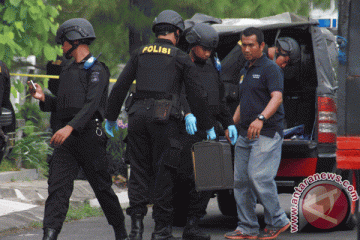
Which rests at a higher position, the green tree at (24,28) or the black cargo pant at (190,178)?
the green tree at (24,28)

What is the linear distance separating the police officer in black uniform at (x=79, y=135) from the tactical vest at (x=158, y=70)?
34cm

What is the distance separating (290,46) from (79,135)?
3.02 metres

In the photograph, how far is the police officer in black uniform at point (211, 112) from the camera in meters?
6.79

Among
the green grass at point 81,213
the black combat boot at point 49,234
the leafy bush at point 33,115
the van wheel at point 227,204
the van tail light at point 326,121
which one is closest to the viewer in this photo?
the black combat boot at point 49,234

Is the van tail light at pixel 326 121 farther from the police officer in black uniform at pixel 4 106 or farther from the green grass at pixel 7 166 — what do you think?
the green grass at pixel 7 166

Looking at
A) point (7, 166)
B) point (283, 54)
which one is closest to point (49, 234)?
point (283, 54)

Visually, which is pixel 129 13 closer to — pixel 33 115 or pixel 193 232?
pixel 33 115

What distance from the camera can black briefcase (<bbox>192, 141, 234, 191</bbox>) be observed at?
21.0 feet

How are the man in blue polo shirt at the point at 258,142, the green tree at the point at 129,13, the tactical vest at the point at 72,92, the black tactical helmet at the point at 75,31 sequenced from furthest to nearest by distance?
the green tree at the point at 129,13, the man in blue polo shirt at the point at 258,142, the black tactical helmet at the point at 75,31, the tactical vest at the point at 72,92

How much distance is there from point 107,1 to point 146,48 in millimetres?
9437

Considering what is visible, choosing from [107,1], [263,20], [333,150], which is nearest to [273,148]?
[333,150]

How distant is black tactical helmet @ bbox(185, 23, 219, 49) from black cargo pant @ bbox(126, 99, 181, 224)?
3.46 ft

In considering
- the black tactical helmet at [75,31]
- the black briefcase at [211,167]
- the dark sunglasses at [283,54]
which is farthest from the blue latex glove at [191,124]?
the dark sunglasses at [283,54]

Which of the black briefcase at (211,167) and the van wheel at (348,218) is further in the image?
the van wheel at (348,218)
